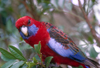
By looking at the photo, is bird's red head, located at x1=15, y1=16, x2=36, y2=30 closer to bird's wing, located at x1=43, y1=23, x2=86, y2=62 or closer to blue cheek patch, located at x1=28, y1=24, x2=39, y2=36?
blue cheek patch, located at x1=28, y1=24, x2=39, y2=36

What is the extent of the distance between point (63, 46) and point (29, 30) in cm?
29

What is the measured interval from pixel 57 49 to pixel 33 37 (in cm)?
20

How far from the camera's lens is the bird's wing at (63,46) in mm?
980

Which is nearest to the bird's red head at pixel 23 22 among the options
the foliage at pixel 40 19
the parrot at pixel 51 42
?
the parrot at pixel 51 42

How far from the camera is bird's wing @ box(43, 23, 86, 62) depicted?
38.6 inches

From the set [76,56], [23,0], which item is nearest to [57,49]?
[76,56]

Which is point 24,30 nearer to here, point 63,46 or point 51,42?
point 51,42

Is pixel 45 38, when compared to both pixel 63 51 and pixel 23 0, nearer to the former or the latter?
pixel 63 51

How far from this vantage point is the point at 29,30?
97 centimetres

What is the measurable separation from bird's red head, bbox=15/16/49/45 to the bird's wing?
0.06 meters

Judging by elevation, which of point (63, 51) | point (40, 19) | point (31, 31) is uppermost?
point (40, 19)

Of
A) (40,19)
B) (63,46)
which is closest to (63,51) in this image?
(63,46)

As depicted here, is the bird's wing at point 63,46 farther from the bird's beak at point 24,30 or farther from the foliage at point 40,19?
the bird's beak at point 24,30

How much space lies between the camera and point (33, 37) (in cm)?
96
